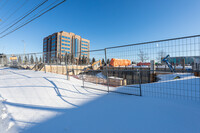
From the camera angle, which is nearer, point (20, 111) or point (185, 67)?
point (20, 111)

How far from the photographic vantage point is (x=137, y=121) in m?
1.90

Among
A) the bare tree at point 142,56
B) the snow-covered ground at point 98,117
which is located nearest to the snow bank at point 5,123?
the snow-covered ground at point 98,117

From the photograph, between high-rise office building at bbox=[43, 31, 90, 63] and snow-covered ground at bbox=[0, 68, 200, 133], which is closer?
snow-covered ground at bbox=[0, 68, 200, 133]

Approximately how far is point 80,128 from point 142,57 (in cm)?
311

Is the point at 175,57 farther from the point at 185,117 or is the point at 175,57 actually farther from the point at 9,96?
the point at 9,96

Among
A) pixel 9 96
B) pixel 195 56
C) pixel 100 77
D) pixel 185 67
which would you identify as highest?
pixel 195 56

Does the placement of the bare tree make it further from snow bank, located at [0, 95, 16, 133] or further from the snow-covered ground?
snow bank, located at [0, 95, 16, 133]

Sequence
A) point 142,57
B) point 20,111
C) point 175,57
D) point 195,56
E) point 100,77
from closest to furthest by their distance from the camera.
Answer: point 20,111 → point 195,56 → point 175,57 → point 142,57 → point 100,77

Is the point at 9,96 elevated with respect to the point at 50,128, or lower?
elevated

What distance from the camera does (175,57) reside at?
9.25 ft

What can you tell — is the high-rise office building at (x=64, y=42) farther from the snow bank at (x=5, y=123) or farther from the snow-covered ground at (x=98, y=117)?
the snow bank at (x=5, y=123)

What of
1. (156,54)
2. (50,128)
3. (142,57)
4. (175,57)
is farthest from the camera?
(142,57)

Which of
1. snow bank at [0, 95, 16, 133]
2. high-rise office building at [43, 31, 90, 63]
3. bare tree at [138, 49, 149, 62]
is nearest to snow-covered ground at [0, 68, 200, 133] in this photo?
snow bank at [0, 95, 16, 133]

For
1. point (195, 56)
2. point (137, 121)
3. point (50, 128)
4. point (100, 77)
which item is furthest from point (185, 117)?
point (100, 77)
